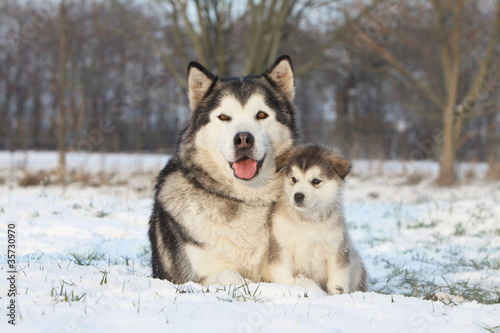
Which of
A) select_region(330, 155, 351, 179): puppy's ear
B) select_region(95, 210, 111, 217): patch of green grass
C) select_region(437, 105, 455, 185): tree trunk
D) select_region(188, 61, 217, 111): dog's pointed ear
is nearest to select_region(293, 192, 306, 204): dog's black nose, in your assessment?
select_region(330, 155, 351, 179): puppy's ear

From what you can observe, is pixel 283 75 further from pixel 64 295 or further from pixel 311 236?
pixel 64 295

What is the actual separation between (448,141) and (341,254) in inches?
444

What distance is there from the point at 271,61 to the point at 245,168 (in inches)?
377

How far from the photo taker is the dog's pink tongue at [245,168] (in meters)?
3.41

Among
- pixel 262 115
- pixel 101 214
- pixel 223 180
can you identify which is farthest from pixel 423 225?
pixel 101 214

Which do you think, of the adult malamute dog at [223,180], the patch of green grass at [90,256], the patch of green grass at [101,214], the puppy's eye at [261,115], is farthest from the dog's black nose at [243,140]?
the patch of green grass at [101,214]

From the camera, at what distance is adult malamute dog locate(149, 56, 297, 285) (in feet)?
10.9

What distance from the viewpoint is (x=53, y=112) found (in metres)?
37.8

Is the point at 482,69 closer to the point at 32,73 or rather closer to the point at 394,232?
the point at 394,232

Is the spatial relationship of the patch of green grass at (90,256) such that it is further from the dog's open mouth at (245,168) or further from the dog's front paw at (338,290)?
the dog's front paw at (338,290)

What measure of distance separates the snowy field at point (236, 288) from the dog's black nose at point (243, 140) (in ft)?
3.27

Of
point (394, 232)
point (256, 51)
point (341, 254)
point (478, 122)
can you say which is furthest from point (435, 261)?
point (478, 122)

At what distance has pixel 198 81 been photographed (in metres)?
3.80

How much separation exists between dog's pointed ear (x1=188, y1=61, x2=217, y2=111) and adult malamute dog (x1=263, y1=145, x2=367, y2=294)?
0.91 meters
